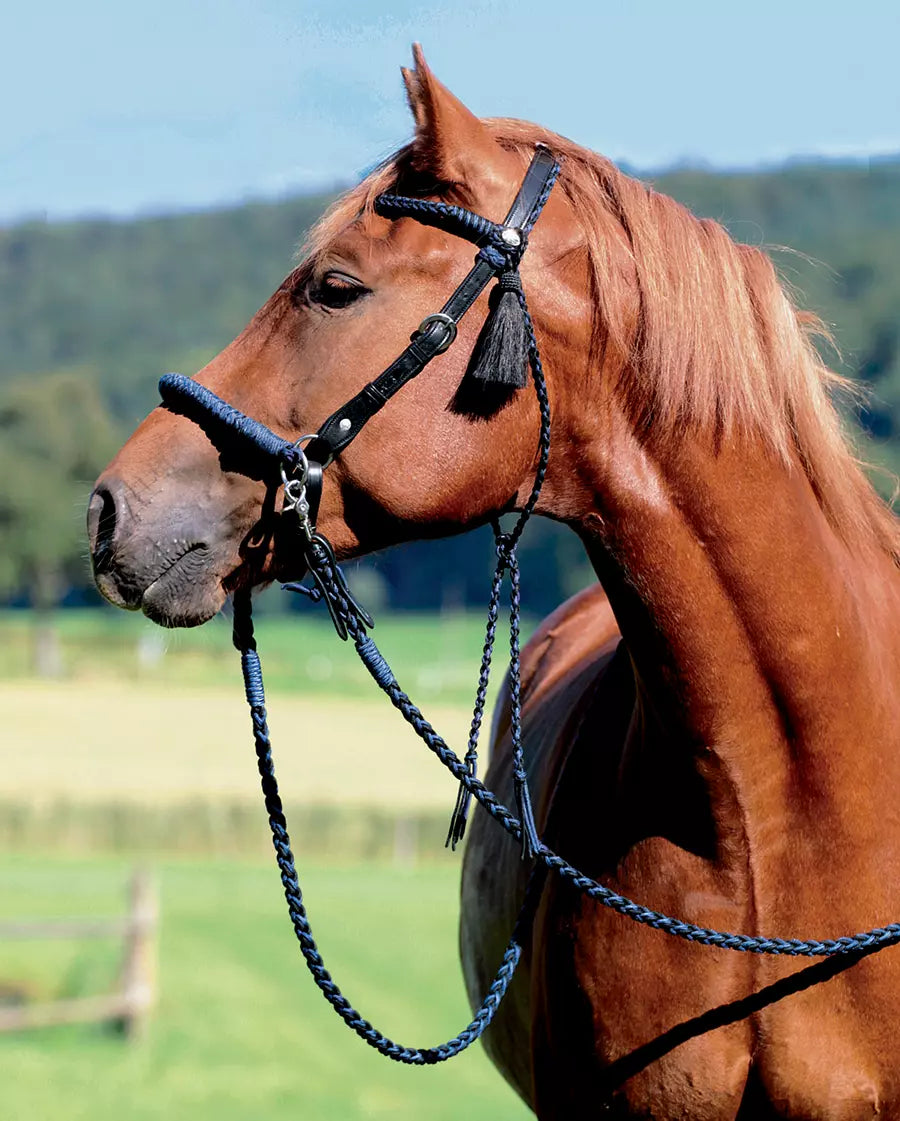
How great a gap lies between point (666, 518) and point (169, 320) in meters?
128

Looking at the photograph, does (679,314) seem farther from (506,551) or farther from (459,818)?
(459,818)

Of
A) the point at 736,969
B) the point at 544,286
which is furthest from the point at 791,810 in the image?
the point at 544,286

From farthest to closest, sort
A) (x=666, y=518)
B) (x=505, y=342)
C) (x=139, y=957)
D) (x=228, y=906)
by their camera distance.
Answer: (x=228, y=906), (x=139, y=957), (x=666, y=518), (x=505, y=342)

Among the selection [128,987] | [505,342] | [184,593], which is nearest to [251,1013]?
[128,987]

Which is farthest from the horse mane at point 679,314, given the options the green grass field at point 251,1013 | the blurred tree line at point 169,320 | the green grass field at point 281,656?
the green grass field at point 281,656

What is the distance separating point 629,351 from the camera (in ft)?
8.25

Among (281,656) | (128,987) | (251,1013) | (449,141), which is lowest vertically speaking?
(281,656)

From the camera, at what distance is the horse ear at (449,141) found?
2426 millimetres

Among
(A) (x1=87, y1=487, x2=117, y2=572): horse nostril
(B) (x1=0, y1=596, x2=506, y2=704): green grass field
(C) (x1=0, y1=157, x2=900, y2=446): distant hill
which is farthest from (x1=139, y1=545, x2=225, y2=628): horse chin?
(C) (x1=0, y1=157, x2=900, y2=446): distant hill

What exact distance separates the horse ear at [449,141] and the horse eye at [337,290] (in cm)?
26

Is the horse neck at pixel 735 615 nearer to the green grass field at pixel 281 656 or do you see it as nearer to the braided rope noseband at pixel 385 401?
the braided rope noseband at pixel 385 401

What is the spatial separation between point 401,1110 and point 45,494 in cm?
5242

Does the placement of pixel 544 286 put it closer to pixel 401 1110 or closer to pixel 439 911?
pixel 401 1110

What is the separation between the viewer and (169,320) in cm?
12606
